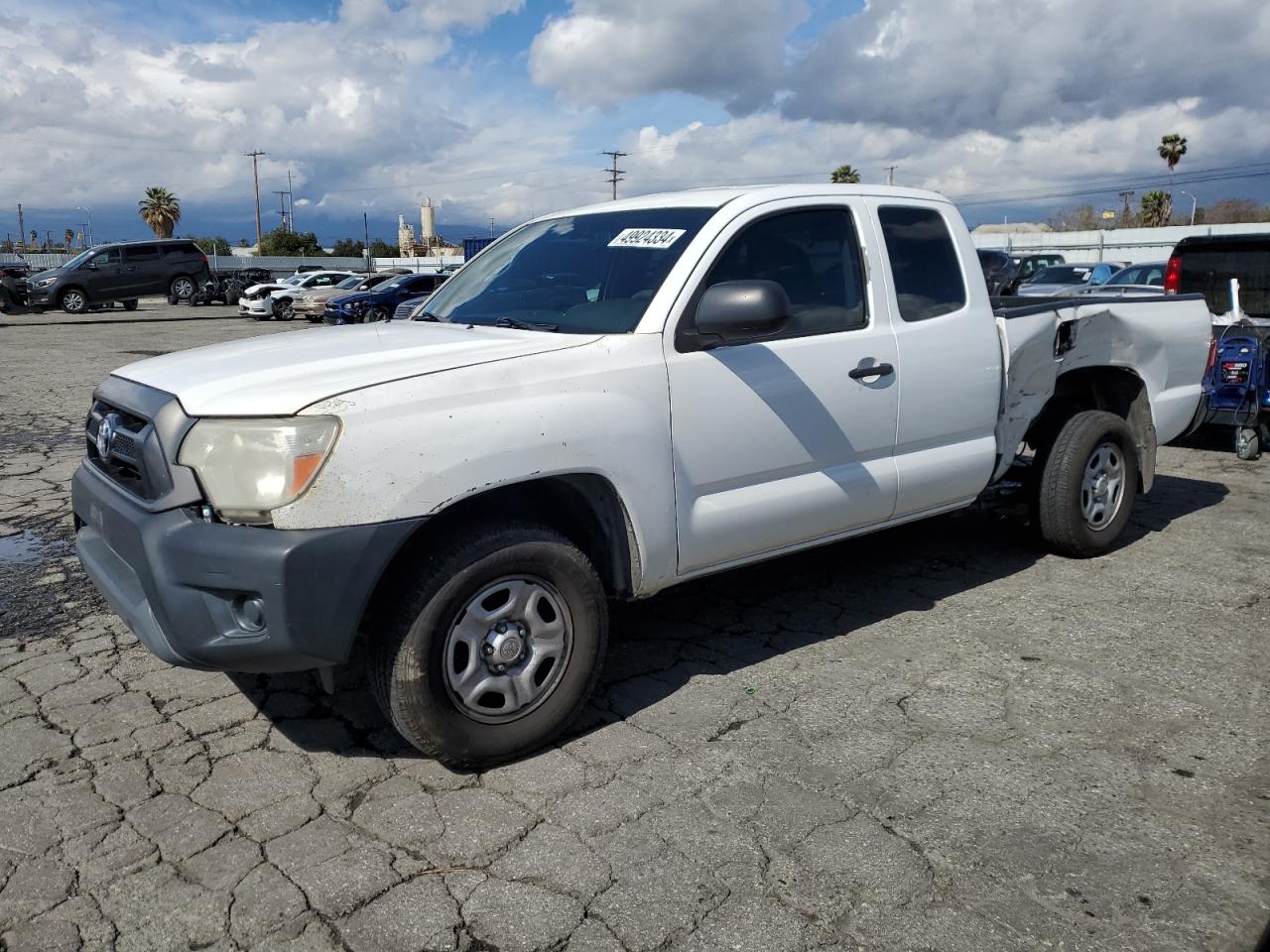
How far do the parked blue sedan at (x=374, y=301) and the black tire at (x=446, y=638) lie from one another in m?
20.1

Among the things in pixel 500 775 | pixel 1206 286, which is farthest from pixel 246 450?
pixel 1206 286

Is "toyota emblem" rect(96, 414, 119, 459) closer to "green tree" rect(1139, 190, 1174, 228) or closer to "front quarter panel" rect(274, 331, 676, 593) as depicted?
"front quarter panel" rect(274, 331, 676, 593)

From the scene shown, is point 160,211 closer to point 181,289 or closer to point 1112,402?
point 181,289

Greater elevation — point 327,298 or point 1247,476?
point 327,298

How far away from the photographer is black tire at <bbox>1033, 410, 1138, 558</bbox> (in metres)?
5.36

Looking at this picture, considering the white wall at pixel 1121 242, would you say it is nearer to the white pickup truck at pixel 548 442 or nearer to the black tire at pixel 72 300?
Result: the black tire at pixel 72 300

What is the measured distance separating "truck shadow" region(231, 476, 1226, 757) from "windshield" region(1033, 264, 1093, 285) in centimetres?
1488

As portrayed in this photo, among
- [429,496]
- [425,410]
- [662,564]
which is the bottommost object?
[662,564]

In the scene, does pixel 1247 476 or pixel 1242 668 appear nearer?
pixel 1242 668

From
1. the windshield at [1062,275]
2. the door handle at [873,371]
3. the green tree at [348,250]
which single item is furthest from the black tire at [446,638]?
the green tree at [348,250]

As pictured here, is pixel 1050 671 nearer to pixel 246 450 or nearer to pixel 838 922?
pixel 838 922

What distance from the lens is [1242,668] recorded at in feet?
13.9

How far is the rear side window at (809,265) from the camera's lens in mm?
3998

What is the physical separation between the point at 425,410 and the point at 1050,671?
8.91 feet
